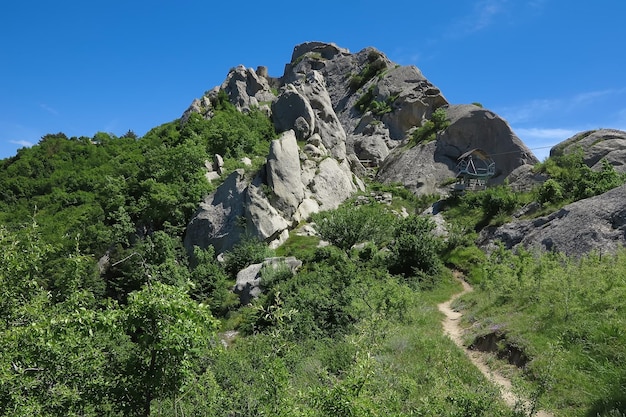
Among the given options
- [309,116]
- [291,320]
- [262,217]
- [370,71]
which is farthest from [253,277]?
[370,71]

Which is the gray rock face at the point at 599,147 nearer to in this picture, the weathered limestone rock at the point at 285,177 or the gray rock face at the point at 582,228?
the gray rock face at the point at 582,228

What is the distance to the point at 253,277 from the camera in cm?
2659

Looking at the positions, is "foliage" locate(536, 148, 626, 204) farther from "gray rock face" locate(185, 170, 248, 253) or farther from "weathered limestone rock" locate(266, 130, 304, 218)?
"gray rock face" locate(185, 170, 248, 253)

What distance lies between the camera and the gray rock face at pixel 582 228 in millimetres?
19344

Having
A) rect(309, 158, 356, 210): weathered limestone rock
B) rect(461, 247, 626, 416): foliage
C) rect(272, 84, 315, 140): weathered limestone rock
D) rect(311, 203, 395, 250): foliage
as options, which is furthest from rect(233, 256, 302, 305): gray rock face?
rect(272, 84, 315, 140): weathered limestone rock

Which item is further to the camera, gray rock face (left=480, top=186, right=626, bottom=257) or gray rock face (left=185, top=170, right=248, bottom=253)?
gray rock face (left=185, top=170, right=248, bottom=253)

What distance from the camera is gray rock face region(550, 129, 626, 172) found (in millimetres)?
31188

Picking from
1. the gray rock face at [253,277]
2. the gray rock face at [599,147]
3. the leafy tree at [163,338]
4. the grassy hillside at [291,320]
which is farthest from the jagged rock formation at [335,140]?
the leafy tree at [163,338]

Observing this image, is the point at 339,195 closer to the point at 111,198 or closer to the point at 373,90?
the point at 111,198

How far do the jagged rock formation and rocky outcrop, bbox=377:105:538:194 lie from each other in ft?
0.34

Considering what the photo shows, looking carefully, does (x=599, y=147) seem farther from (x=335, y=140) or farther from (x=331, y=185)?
(x=335, y=140)

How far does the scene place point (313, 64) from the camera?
235 feet

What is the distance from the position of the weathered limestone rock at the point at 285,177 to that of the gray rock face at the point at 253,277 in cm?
726

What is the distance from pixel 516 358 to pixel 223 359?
26.8 feet
